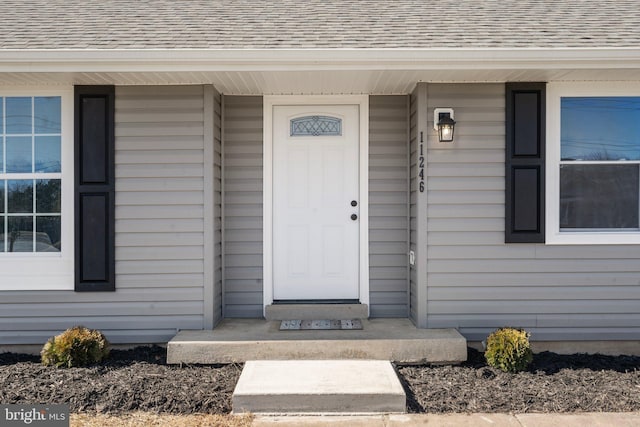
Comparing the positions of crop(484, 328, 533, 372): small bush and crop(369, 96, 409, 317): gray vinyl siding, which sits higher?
crop(369, 96, 409, 317): gray vinyl siding

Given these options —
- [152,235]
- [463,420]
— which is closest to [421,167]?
[463,420]

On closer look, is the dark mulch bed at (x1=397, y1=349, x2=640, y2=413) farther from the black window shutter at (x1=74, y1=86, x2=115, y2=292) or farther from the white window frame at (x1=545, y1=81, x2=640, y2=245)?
the black window shutter at (x1=74, y1=86, x2=115, y2=292)

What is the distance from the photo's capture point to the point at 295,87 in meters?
4.68

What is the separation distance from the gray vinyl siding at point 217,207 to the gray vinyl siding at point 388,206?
1465 millimetres

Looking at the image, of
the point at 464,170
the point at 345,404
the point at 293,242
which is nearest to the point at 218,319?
the point at 293,242

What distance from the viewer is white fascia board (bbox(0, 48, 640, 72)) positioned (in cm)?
398

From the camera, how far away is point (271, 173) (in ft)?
16.2

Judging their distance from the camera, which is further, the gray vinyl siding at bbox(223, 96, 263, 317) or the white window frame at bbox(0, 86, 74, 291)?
the gray vinyl siding at bbox(223, 96, 263, 317)

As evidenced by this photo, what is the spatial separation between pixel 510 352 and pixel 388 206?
1737 mm

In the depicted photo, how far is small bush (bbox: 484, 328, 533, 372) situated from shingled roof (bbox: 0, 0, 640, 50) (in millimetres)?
2351

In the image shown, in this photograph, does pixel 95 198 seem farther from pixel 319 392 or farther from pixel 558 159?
pixel 558 159

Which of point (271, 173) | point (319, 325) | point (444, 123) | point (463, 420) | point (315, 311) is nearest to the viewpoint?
point (463, 420)

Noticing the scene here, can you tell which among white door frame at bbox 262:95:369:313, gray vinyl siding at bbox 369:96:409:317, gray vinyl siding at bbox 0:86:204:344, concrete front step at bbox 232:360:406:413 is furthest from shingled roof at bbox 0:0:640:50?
concrete front step at bbox 232:360:406:413

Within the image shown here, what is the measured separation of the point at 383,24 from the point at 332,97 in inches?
32.6
